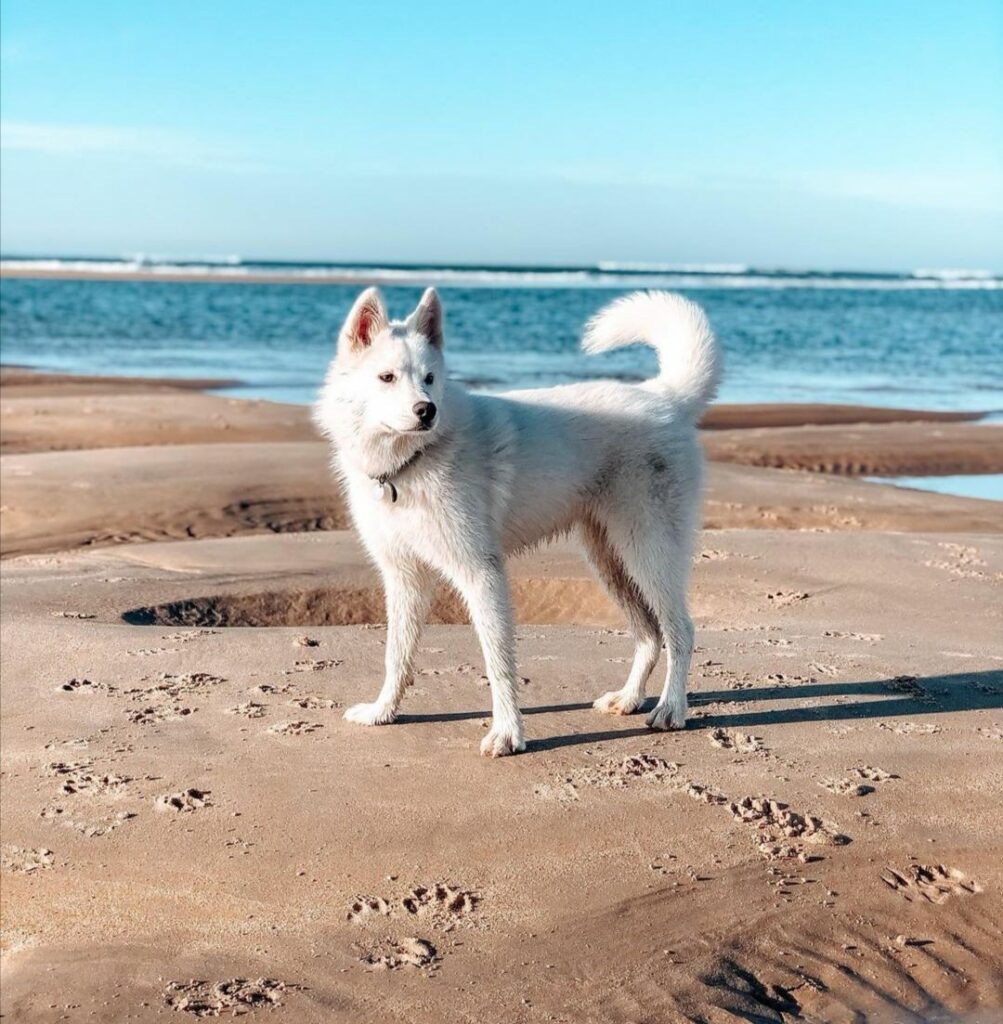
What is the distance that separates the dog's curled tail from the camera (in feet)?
18.8

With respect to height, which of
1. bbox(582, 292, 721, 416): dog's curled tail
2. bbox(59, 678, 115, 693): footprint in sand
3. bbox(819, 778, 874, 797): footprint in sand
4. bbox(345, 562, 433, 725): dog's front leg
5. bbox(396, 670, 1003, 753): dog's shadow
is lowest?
bbox(59, 678, 115, 693): footprint in sand

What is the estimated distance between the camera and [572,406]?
5.44 m

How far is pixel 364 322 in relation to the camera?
4.93m

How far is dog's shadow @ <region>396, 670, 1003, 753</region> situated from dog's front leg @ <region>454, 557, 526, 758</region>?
185 millimetres

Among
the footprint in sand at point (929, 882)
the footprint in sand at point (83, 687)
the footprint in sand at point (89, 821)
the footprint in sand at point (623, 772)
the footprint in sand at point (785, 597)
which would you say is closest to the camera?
the footprint in sand at point (929, 882)

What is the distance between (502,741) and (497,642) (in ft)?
1.27

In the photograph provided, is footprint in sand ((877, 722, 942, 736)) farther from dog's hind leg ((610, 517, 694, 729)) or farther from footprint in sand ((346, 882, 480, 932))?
footprint in sand ((346, 882, 480, 932))

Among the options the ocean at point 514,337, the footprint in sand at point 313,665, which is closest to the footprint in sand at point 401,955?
the footprint in sand at point 313,665

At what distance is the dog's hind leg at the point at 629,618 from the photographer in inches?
226

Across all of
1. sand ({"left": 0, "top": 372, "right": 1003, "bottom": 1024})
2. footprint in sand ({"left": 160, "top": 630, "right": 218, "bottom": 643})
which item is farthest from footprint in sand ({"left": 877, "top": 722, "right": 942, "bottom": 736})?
footprint in sand ({"left": 160, "top": 630, "right": 218, "bottom": 643})

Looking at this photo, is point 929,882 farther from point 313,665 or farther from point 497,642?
point 313,665

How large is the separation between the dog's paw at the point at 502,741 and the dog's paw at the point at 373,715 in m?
0.53

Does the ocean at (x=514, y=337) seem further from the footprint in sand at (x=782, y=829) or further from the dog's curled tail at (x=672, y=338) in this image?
Answer: the footprint in sand at (x=782, y=829)

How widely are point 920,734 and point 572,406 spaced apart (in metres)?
1.99
